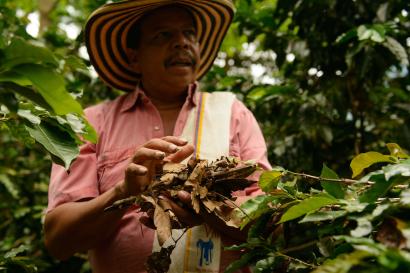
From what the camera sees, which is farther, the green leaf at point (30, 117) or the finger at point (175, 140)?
the finger at point (175, 140)

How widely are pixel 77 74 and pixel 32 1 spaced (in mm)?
2704

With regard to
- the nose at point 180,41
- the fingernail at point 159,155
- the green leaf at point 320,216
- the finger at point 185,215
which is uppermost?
the nose at point 180,41

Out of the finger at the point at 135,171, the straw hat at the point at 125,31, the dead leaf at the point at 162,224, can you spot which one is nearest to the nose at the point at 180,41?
the straw hat at the point at 125,31

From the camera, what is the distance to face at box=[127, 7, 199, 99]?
63.0 inches

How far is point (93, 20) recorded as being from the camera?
5.57 feet

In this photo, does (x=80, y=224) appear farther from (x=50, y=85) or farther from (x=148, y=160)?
(x=50, y=85)

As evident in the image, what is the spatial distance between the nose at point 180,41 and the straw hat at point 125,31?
11cm

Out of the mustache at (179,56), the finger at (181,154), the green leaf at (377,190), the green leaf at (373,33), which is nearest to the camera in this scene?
the green leaf at (377,190)

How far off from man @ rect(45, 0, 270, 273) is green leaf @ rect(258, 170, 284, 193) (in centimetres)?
18

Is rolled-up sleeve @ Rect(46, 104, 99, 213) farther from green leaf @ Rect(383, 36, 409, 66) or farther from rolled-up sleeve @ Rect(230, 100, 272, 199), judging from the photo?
green leaf @ Rect(383, 36, 409, 66)

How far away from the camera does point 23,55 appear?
2.33 feet

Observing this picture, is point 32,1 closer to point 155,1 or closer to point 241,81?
point 241,81

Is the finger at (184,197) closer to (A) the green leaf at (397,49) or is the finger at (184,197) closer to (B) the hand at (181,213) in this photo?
(B) the hand at (181,213)

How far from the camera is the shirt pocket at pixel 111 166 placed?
56.6 inches
